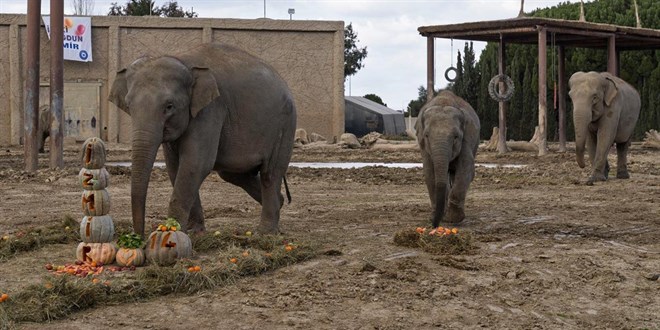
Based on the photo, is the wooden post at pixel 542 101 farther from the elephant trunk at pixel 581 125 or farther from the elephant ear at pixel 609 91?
the elephant trunk at pixel 581 125

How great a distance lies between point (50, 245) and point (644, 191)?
31.2 ft

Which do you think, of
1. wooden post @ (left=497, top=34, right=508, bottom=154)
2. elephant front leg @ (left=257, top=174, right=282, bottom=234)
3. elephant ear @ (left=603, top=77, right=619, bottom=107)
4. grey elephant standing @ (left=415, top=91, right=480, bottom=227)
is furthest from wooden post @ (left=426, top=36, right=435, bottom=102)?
elephant front leg @ (left=257, top=174, right=282, bottom=234)

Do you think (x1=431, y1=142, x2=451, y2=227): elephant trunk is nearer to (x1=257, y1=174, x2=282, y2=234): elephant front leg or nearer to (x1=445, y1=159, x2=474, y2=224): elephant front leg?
(x1=445, y1=159, x2=474, y2=224): elephant front leg

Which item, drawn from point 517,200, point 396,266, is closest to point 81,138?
point 517,200

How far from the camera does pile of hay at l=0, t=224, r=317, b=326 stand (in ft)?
21.3

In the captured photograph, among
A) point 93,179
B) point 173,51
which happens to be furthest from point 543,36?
point 93,179

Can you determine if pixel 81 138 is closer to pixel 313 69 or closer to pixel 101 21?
pixel 101 21

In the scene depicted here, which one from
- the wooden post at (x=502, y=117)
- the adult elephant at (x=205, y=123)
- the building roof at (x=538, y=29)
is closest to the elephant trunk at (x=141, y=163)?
the adult elephant at (x=205, y=123)

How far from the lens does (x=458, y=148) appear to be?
35.6ft

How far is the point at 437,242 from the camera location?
9.05 m

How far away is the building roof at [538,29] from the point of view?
86.4ft

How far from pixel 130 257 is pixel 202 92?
166cm

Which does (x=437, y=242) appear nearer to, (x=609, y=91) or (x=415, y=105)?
(x=609, y=91)

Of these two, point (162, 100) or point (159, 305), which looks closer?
point (159, 305)
